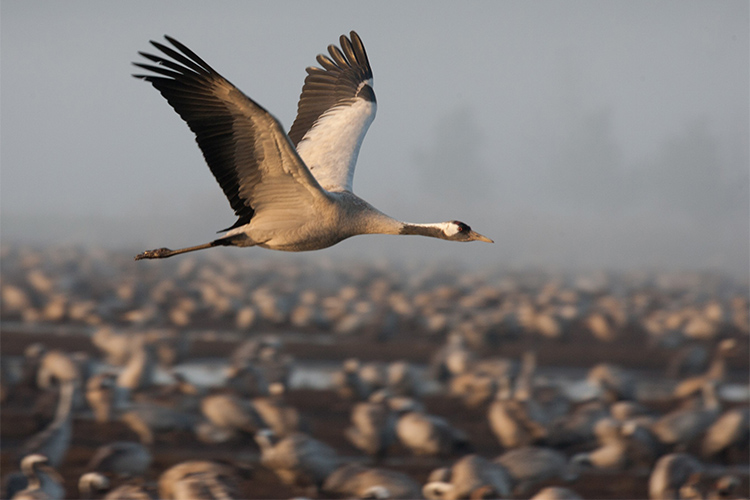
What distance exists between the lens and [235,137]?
4.46 meters

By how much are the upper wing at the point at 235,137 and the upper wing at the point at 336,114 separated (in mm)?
748

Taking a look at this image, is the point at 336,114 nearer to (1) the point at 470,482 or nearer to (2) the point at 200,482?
(2) the point at 200,482

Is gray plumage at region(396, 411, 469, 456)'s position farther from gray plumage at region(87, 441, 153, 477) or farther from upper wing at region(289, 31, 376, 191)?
upper wing at region(289, 31, 376, 191)

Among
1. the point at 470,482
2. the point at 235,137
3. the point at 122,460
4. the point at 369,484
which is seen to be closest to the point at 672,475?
the point at 470,482

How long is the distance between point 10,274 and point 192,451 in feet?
65.0

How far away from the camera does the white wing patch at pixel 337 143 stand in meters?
5.46

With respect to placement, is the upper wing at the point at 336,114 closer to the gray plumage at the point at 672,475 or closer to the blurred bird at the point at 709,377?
the gray plumage at the point at 672,475

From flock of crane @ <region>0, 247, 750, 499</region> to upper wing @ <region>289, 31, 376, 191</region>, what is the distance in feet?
8.82

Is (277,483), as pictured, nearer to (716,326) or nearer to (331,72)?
(331,72)

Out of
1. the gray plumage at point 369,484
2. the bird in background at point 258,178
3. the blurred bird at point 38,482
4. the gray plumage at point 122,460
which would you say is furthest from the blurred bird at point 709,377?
the blurred bird at point 38,482

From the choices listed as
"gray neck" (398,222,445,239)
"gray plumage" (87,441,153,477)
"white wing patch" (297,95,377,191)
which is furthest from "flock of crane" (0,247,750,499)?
"gray neck" (398,222,445,239)

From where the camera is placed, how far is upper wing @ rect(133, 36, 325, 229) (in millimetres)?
4309

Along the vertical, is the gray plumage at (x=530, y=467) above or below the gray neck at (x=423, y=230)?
below

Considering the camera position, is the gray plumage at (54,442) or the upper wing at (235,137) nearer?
the upper wing at (235,137)
